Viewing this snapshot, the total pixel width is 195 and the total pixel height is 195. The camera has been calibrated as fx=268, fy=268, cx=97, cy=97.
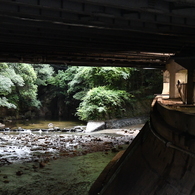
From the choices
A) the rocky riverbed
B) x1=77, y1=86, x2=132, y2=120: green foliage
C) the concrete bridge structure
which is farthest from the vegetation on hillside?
the concrete bridge structure

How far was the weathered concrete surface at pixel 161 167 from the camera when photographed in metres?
6.05

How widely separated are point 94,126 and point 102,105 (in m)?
2.78

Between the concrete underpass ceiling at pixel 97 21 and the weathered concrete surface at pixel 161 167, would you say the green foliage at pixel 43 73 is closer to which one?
the concrete underpass ceiling at pixel 97 21

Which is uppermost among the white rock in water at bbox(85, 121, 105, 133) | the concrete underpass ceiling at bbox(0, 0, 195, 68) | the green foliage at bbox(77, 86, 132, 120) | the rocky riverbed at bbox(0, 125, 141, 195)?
the concrete underpass ceiling at bbox(0, 0, 195, 68)

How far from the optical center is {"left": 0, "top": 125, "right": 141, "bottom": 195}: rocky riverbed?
9763 mm

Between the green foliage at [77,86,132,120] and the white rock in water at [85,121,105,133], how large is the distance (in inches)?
25.0

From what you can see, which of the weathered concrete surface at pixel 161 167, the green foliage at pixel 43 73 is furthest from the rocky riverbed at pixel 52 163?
the green foliage at pixel 43 73

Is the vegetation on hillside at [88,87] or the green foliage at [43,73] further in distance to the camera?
the green foliage at [43,73]

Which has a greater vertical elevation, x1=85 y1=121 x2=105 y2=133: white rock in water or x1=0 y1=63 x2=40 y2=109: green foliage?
x1=0 y1=63 x2=40 y2=109: green foliage

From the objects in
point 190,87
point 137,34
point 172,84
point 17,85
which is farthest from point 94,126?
point 137,34

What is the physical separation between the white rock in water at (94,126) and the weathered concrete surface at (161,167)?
1641 cm

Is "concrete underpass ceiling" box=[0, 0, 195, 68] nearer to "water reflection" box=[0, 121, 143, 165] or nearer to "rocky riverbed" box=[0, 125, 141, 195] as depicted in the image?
"rocky riverbed" box=[0, 125, 141, 195]

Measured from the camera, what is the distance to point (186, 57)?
1564cm

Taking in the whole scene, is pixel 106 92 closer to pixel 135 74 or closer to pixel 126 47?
pixel 135 74
